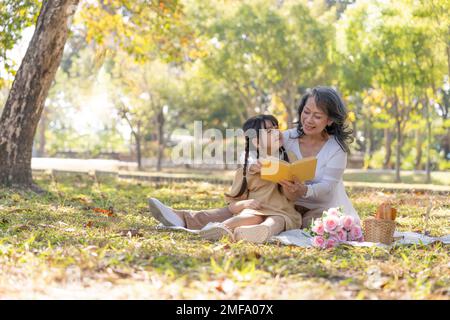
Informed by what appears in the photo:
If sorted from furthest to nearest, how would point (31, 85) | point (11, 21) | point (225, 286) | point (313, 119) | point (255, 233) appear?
1. point (11, 21)
2. point (31, 85)
3. point (313, 119)
4. point (255, 233)
5. point (225, 286)

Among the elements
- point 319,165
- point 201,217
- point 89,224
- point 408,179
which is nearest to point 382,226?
point 319,165

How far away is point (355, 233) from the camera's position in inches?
203

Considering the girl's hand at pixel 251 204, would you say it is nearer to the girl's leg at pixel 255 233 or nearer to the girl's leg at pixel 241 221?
the girl's leg at pixel 241 221

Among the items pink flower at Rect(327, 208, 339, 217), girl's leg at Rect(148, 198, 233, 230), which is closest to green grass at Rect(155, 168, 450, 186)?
girl's leg at Rect(148, 198, 233, 230)

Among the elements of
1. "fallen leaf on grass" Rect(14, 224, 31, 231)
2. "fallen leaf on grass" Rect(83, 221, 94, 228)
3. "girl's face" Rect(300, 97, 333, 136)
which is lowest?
"fallen leaf on grass" Rect(83, 221, 94, 228)

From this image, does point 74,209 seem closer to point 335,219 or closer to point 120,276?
point 335,219

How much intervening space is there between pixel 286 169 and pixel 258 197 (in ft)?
1.53

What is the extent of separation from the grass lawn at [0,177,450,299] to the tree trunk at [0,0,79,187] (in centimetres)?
320

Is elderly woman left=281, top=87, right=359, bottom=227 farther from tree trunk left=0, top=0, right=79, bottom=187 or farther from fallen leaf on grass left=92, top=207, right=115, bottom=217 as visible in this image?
tree trunk left=0, top=0, right=79, bottom=187

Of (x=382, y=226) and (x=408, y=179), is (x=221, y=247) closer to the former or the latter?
(x=382, y=226)

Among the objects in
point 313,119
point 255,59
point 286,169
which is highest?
point 255,59

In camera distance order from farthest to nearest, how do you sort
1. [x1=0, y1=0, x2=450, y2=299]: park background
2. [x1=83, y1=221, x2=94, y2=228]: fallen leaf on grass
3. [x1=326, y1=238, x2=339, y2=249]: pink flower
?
[x1=83, y1=221, x2=94, y2=228]: fallen leaf on grass < [x1=326, y1=238, x2=339, y2=249]: pink flower < [x1=0, y1=0, x2=450, y2=299]: park background

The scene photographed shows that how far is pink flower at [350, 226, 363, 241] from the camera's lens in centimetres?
514
